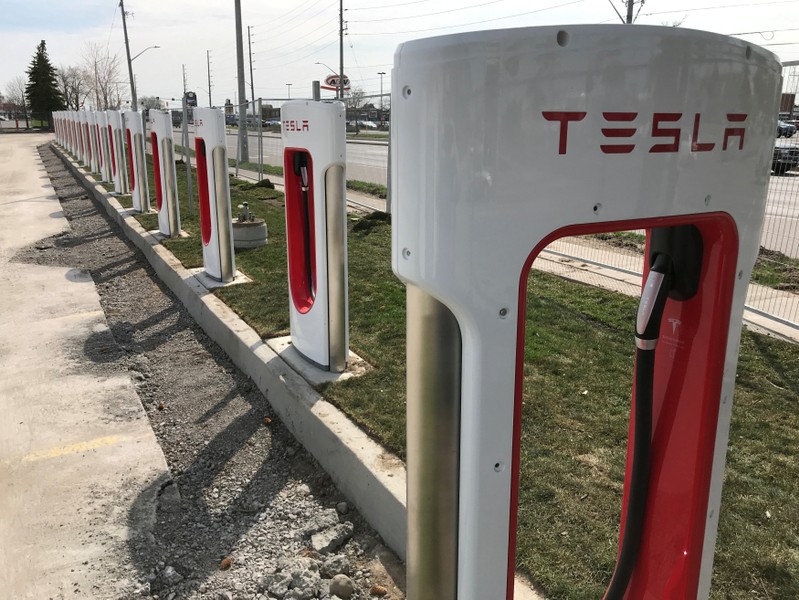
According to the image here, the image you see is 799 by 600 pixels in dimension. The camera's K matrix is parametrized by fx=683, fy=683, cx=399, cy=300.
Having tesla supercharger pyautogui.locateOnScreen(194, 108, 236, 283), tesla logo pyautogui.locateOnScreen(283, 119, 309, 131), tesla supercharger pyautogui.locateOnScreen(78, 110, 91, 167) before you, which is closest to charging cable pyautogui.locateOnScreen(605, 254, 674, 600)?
tesla logo pyautogui.locateOnScreen(283, 119, 309, 131)

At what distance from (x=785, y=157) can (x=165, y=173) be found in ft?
24.8

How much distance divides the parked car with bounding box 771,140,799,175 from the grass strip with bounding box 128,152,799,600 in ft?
6.14

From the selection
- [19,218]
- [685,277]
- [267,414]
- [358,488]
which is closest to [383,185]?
[19,218]

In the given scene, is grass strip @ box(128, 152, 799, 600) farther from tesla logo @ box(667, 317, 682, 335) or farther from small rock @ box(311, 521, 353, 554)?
tesla logo @ box(667, 317, 682, 335)

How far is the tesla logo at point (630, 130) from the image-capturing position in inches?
52.2

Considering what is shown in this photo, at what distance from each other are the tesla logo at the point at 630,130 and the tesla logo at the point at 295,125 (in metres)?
3.57

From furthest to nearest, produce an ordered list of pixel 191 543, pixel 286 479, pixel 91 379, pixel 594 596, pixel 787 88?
pixel 787 88, pixel 91 379, pixel 286 479, pixel 191 543, pixel 594 596

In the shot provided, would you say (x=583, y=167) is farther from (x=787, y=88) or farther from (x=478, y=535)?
(x=787, y=88)

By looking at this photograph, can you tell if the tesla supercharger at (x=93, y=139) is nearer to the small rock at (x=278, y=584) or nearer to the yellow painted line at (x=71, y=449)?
the yellow painted line at (x=71, y=449)

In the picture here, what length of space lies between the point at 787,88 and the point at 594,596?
5217mm

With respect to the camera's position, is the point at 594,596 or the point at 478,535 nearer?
the point at 478,535

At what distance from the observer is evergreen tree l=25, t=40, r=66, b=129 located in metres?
69.7

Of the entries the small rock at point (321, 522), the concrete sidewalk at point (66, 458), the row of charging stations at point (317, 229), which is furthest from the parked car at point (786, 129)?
the concrete sidewalk at point (66, 458)

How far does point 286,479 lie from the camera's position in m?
3.88
